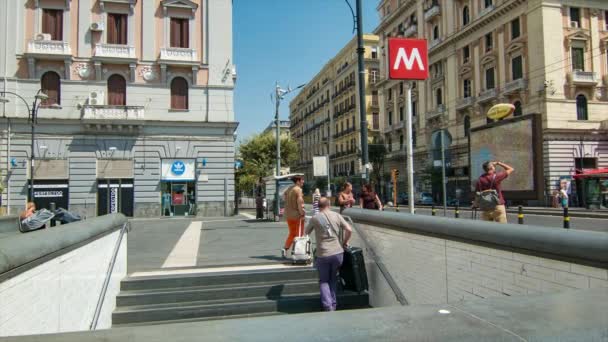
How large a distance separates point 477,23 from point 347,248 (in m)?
43.9

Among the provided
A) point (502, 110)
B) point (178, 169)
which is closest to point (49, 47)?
point (178, 169)

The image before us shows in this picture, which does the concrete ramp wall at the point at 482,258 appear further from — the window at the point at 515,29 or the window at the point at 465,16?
the window at the point at 465,16

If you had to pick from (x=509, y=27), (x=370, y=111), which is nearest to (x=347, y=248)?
(x=509, y=27)

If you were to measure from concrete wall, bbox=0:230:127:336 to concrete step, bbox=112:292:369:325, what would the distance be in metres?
0.33

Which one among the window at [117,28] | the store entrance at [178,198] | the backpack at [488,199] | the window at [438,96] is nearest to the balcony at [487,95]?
the window at [438,96]

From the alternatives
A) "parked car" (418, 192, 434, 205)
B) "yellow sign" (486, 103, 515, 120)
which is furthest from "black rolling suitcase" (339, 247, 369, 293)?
"parked car" (418, 192, 434, 205)

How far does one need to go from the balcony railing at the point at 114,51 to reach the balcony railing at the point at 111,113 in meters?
3.12

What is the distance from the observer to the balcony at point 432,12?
50750mm

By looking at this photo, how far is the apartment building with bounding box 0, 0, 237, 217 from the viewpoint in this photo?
26219mm

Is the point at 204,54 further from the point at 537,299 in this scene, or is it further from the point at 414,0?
the point at 414,0

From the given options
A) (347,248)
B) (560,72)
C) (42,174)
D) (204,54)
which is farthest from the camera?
(560,72)

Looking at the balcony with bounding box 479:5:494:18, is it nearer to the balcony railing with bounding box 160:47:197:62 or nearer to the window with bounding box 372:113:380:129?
the window with bounding box 372:113:380:129

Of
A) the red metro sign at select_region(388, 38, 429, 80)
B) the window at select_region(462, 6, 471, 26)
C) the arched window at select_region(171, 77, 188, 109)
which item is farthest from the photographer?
the window at select_region(462, 6, 471, 26)

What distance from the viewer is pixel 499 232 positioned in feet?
11.6
